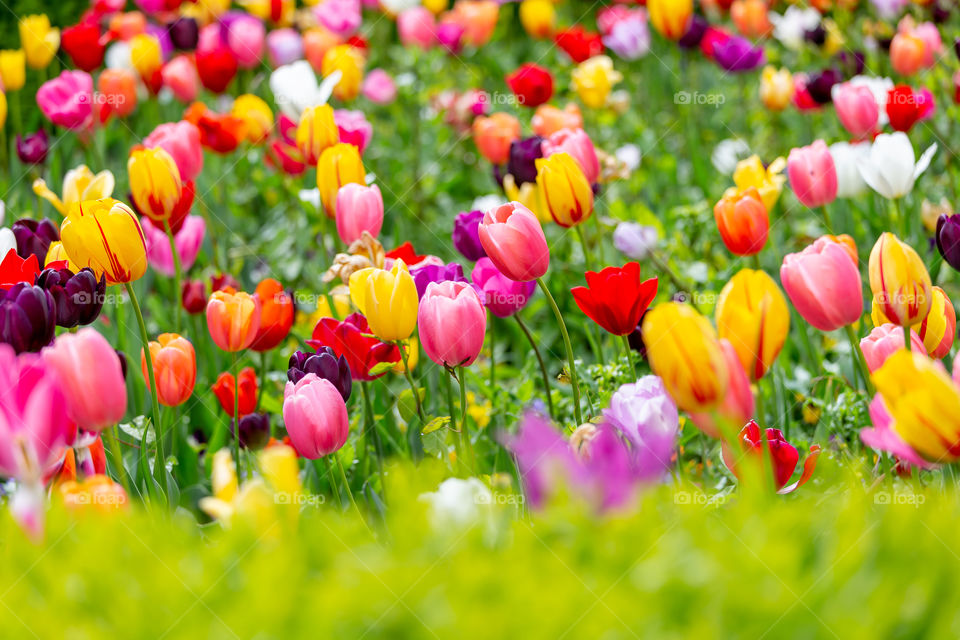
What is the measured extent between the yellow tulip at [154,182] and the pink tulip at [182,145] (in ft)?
1.26

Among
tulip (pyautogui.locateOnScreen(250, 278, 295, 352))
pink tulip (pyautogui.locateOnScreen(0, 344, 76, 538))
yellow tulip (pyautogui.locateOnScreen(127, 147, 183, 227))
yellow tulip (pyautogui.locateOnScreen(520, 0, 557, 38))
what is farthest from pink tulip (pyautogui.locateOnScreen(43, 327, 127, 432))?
yellow tulip (pyautogui.locateOnScreen(520, 0, 557, 38))

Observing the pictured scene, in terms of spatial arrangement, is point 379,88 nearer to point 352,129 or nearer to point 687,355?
point 352,129

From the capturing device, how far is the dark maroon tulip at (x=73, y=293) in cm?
168

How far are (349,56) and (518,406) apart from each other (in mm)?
1844

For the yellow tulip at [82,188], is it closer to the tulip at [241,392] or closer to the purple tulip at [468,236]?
the tulip at [241,392]

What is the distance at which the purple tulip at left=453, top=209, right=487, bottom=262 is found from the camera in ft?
7.45

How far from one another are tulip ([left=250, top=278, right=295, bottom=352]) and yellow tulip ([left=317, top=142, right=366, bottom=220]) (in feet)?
1.07

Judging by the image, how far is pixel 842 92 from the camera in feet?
9.21

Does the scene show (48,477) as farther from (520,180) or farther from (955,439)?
(520,180)

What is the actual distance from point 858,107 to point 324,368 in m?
1.86

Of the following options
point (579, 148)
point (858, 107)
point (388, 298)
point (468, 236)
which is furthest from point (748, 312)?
point (858, 107)

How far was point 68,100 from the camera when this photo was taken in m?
3.28

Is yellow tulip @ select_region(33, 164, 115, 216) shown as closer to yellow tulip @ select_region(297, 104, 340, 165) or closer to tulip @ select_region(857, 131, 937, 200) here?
A: yellow tulip @ select_region(297, 104, 340, 165)

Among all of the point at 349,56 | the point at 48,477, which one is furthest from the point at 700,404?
the point at 349,56
